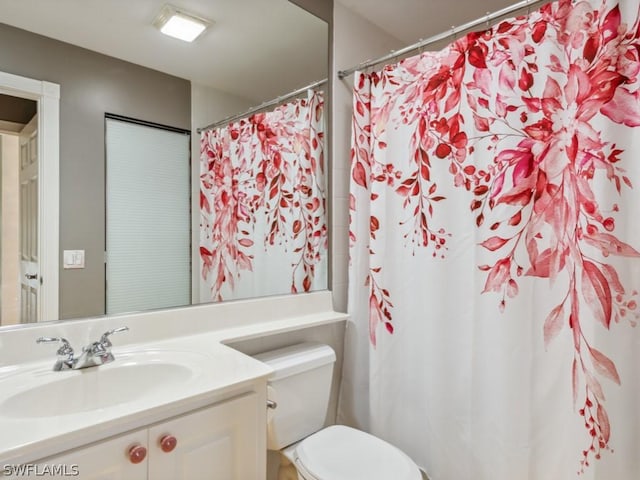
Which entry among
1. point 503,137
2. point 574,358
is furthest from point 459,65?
point 574,358

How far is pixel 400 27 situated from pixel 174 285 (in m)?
1.82

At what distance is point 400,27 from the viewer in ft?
6.77

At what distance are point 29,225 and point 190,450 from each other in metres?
0.80

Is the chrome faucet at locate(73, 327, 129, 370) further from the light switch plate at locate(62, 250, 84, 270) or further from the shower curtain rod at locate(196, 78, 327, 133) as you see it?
the shower curtain rod at locate(196, 78, 327, 133)

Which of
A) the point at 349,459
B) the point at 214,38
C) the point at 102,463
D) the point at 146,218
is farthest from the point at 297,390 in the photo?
the point at 214,38

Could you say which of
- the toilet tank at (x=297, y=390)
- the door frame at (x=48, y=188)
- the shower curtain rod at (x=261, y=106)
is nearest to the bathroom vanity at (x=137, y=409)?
the door frame at (x=48, y=188)

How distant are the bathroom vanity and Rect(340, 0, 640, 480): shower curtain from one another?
778mm

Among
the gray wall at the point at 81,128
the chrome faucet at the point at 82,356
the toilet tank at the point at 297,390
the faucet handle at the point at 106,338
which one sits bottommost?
the toilet tank at the point at 297,390

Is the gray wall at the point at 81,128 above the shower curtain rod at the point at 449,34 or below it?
below

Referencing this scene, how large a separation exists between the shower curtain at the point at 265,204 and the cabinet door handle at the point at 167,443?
0.63 metres

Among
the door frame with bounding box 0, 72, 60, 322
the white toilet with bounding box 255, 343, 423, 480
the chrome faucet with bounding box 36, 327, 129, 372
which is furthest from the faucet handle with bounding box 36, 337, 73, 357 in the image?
the white toilet with bounding box 255, 343, 423, 480

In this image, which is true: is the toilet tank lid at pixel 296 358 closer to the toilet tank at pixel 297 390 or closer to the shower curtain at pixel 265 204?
the toilet tank at pixel 297 390

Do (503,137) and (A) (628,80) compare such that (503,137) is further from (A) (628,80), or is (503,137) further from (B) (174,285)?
(B) (174,285)

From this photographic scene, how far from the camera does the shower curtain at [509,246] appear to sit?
1.05m
